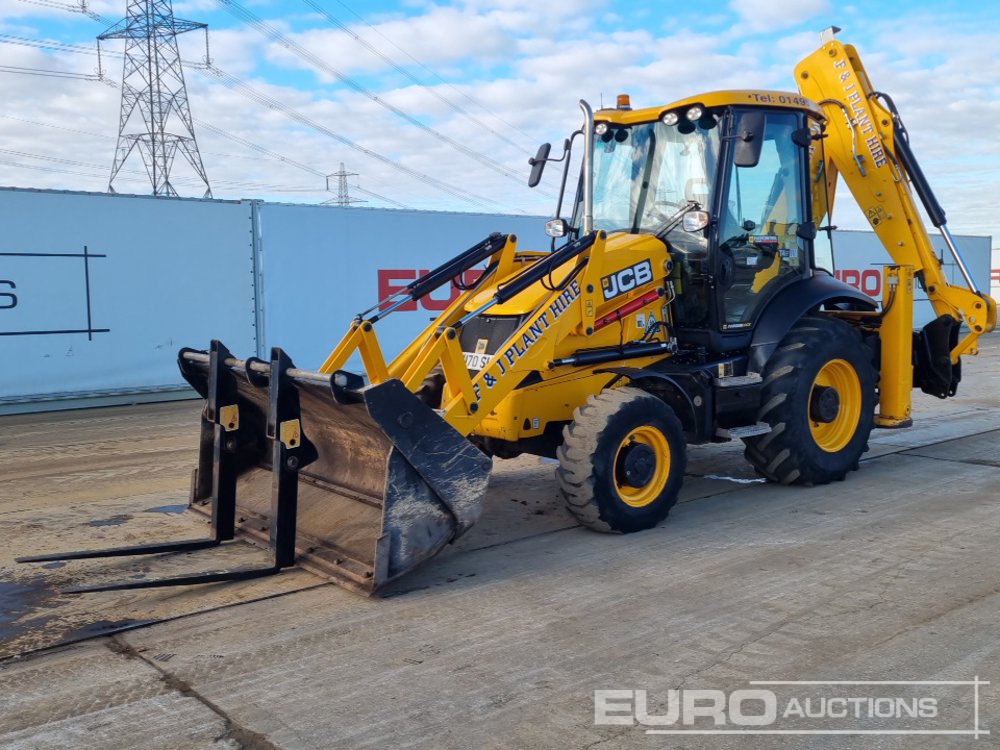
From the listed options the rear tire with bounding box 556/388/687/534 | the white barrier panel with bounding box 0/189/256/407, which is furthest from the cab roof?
the white barrier panel with bounding box 0/189/256/407

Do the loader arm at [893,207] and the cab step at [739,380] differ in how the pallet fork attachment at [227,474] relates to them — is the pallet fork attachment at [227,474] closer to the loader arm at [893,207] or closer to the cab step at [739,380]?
the cab step at [739,380]

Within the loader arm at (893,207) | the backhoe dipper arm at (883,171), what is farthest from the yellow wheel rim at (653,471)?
the backhoe dipper arm at (883,171)

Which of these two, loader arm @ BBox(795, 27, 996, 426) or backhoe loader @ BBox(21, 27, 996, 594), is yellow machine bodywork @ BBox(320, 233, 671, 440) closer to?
backhoe loader @ BBox(21, 27, 996, 594)

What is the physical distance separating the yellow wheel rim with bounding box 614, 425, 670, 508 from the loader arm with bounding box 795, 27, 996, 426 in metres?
2.72

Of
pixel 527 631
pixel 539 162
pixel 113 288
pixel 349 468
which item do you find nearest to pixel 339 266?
pixel 113 288

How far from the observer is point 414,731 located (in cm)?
337

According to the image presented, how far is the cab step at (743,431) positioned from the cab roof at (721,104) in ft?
7.25

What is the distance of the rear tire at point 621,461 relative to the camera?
214 inches

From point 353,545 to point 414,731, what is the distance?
1.72 metres

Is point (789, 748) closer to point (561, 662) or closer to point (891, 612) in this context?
point (561, 662)

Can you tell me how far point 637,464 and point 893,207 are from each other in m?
3.76

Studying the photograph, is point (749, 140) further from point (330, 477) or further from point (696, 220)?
point (330, 477)

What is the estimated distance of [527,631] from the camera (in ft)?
14.1

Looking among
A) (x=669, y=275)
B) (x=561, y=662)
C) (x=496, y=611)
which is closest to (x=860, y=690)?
(x=561, y=662)
